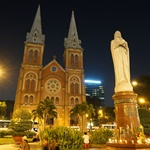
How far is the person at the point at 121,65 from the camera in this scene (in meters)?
9.99

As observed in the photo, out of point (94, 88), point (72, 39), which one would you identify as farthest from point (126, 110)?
point (94, 88)

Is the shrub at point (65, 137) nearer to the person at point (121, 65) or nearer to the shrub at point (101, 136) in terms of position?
the person at point (121, 65)

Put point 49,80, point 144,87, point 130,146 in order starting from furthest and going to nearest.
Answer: point 49,80 → point 144,87 → point 130,146

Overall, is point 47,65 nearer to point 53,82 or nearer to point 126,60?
point 53,82

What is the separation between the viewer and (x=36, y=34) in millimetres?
54562

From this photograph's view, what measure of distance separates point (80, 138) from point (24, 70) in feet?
131

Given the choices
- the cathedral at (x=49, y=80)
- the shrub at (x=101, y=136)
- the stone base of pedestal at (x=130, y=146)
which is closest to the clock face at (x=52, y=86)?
the cathedral at (x=49, y=80)

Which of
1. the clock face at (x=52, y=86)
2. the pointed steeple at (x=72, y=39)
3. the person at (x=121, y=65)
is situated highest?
the pointed steeple at (x=72, y=39)

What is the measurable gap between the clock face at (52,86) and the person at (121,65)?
37858 mm

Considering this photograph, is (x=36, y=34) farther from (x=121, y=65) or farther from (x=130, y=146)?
(x=130, y=146)

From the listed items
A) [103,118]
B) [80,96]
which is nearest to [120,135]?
[80,96]

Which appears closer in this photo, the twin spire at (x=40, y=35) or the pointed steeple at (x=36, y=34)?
the pointed steeple at (x=36, y=34)

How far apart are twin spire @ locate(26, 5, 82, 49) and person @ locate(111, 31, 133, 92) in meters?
44.7

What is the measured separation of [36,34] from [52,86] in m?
18.8
